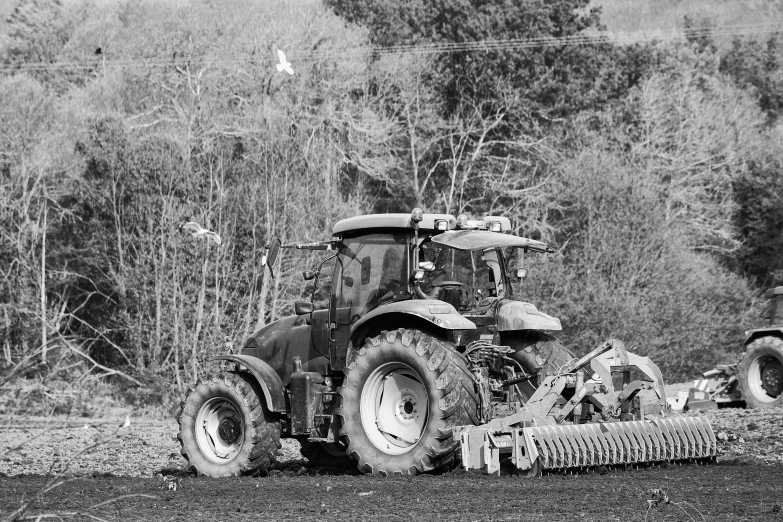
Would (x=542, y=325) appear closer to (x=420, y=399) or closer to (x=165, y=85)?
(x=420, y=399)

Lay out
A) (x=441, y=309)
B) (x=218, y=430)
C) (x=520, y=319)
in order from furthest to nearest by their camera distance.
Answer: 1. (x=218, y=430)
2. (x=520, y=319)
3. (x=441, y=309)

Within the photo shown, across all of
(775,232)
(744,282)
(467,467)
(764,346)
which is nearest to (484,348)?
(467,467)

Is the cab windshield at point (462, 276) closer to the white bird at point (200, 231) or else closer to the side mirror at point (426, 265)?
the side mirror at point (426, 265)

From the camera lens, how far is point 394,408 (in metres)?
10.3

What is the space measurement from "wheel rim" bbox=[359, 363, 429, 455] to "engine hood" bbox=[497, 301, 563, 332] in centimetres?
111

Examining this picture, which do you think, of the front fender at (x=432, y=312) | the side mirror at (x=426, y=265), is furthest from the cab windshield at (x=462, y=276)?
the front fender at (x=432, y=312)

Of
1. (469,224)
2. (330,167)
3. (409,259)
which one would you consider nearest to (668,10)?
(330,167)

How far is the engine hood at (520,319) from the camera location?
10.6m

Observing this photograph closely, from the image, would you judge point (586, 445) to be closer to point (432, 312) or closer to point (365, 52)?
point (432, 312)

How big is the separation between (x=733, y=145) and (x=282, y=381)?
33850 mm

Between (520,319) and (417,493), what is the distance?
2675 mm

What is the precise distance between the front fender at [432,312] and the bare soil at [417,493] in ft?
4.08

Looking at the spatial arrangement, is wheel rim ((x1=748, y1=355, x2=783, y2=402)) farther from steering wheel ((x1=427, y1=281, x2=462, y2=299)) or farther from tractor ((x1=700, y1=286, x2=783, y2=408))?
steering wheel ((x1=427, y1=281, x2=462, y2=299))

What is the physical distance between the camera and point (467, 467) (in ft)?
31.3
